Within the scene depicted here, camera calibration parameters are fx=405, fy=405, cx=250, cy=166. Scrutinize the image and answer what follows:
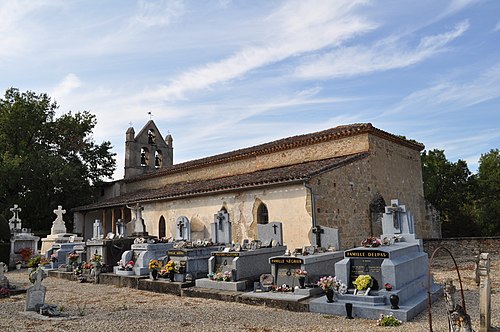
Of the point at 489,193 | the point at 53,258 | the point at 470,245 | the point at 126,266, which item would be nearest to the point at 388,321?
the point at 126,266

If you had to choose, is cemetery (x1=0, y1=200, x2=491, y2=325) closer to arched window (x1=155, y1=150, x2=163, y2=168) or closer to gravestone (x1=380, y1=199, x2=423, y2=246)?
gravestone (x1=380, y1=199, x2=423, y2=246)

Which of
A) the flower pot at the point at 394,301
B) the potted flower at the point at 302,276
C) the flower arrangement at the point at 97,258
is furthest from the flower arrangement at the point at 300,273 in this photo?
the flower arrangement at the point at 97,258

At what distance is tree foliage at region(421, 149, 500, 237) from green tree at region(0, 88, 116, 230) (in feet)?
83.9

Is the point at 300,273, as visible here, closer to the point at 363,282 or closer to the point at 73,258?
the point at 363,282

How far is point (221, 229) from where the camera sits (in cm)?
1435

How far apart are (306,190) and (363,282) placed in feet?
25.1

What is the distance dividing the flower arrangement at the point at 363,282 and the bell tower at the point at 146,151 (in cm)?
2474

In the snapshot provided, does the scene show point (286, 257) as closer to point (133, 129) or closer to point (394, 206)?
point (394, 206)

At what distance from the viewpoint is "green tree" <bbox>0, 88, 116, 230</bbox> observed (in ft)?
88.2

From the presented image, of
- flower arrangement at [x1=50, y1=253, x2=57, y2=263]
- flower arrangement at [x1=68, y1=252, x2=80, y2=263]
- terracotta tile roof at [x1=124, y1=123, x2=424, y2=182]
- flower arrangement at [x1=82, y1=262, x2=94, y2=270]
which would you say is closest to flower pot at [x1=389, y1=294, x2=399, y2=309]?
flower arrangement at [x1=82, y1=262, x2=94, y2=270]

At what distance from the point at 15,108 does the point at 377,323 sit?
1155 inches

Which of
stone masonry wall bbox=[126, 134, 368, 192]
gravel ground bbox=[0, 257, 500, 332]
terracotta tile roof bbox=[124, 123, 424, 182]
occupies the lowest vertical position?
gravel ground bbox=[0, 257, 500, 332]

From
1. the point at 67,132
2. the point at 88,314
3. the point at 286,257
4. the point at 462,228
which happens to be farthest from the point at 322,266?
the point at 67,132

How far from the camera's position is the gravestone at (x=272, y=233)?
501 inches
